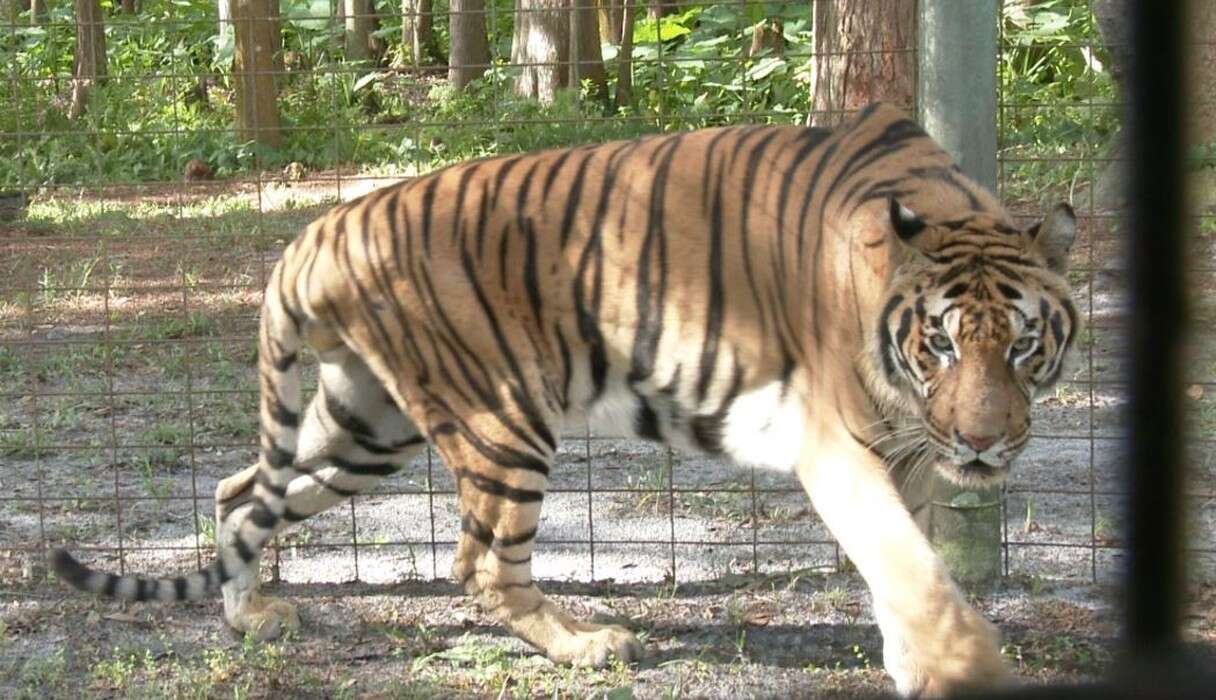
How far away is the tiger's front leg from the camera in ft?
12.8

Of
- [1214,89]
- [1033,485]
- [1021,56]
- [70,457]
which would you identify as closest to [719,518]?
[1033,485]

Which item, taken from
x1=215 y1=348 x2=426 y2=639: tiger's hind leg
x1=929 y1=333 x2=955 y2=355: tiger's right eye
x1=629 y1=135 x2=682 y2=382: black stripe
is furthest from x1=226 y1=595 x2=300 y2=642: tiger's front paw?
x1=929 y1=333 x2=955 y2=355: tiger's right eye

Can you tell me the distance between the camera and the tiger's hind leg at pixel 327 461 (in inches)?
193

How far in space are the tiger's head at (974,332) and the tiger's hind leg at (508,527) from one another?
1128mm

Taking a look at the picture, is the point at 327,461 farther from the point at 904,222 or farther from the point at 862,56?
the point at 862,56

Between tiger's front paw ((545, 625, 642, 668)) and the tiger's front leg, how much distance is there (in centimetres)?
87

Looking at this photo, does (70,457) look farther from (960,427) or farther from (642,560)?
(960,427)

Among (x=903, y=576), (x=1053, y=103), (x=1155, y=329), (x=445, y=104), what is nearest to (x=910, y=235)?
(x=903, y=576)

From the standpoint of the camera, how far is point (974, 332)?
12.7 feet

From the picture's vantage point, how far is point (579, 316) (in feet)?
15.1

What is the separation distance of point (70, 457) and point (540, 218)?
2.96 meters

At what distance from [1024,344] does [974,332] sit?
133 millimetres

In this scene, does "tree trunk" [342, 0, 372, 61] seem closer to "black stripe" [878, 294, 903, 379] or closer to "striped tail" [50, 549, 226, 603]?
"striped tail" [50, 549, 226, 603]

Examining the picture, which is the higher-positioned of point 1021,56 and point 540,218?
point 1021,56
